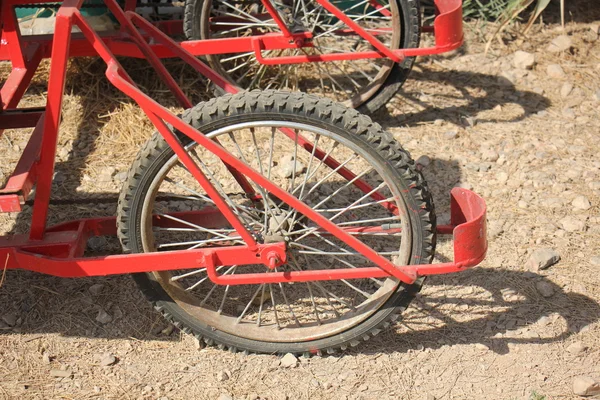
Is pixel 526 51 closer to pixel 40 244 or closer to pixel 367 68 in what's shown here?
pixel 367 68

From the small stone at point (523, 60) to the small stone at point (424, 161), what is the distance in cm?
129

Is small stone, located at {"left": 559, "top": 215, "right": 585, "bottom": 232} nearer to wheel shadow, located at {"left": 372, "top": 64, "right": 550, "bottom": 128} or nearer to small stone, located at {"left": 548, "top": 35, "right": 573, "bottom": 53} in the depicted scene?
wheel shadow, located at {"left": 372, "top": 64, "right": 550, "bottom": 128}

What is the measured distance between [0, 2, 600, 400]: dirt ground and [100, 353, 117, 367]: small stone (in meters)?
0.02

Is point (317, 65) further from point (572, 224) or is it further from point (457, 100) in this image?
point (572, 224)

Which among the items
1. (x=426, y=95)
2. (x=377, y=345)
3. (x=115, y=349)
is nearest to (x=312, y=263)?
(x=377, y=345)

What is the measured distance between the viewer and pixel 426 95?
5.39m

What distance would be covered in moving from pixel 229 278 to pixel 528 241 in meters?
1.67

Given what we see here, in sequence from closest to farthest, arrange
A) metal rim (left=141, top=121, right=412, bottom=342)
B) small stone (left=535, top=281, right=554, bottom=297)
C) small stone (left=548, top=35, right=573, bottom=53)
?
metal rim (left=141, top=121, right=412, bottom=342), small stone (left=535, top=281, right=554, bottom=297), small stone (left=548, top=35, right=573, bottom=53)

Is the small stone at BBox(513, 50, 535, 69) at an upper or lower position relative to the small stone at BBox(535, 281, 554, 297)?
upper

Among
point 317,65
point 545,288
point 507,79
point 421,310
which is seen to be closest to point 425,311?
point 421,310

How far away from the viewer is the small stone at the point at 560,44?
225 inches

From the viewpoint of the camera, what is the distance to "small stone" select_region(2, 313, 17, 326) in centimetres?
368

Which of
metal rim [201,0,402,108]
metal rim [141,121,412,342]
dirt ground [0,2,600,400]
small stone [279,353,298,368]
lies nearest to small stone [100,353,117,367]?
dirt ground [0,2,600,400]

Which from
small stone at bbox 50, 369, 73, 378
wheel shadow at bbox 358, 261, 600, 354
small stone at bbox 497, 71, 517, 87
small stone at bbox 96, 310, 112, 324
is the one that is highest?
small stone at bbox 497, 71, 517, 87
